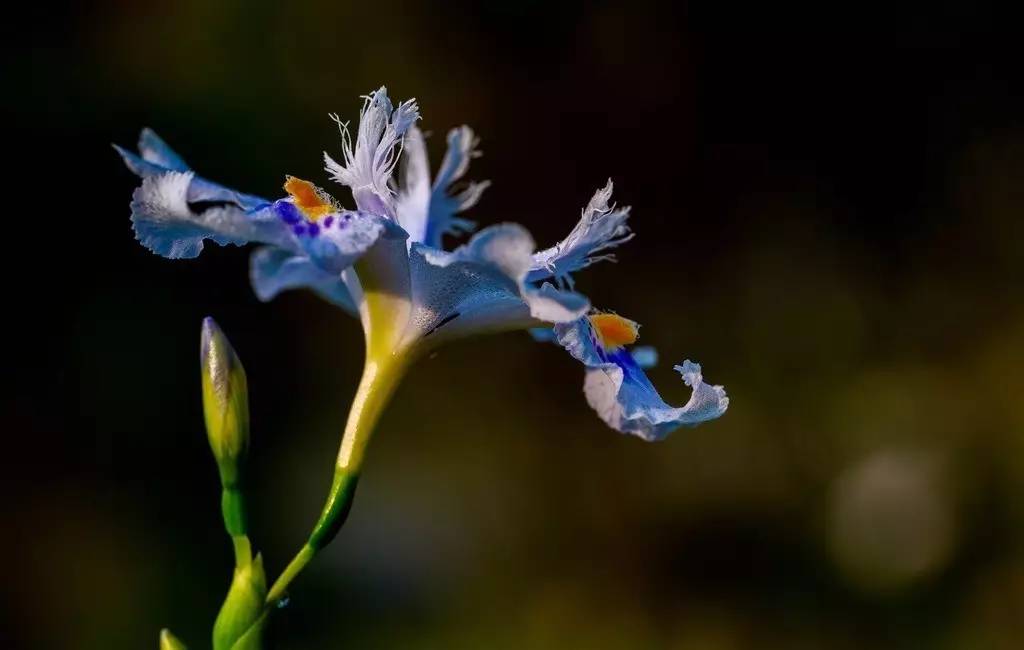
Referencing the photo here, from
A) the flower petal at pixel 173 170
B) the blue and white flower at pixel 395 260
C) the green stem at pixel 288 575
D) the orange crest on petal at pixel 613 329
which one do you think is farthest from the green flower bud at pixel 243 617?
the orange crest on petal at pixel 613 329

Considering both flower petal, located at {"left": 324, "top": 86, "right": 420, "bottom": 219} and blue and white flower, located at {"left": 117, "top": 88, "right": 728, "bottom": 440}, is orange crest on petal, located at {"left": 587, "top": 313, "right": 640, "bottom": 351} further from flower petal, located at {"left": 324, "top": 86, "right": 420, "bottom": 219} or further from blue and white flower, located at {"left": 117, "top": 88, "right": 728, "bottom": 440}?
flower petal, located at {"left": 324, "top": 86, "right": 420, "bottom": 219}

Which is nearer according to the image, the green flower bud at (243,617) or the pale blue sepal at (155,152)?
the green flower bud at (243,617)

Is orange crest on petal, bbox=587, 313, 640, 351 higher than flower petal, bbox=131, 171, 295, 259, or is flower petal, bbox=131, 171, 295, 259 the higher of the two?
flower petal, bbox=131, 171, 295, 259

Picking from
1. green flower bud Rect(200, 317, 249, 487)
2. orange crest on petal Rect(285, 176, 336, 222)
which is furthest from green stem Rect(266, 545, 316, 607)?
orange crest on petal Rect(285, 176, 336, 222)

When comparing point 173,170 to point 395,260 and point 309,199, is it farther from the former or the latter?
point 395,260

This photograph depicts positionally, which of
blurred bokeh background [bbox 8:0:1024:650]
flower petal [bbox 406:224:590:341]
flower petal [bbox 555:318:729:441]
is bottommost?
blurred bokeh background [bbox 8:0:1024:650]

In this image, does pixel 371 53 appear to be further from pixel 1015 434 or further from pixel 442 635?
pixel 1015 434

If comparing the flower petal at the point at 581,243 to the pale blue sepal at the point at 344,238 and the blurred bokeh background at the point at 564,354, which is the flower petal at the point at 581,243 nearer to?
the pale blue sepal at the point at 344,238

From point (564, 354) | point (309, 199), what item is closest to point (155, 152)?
point (309, 199)
